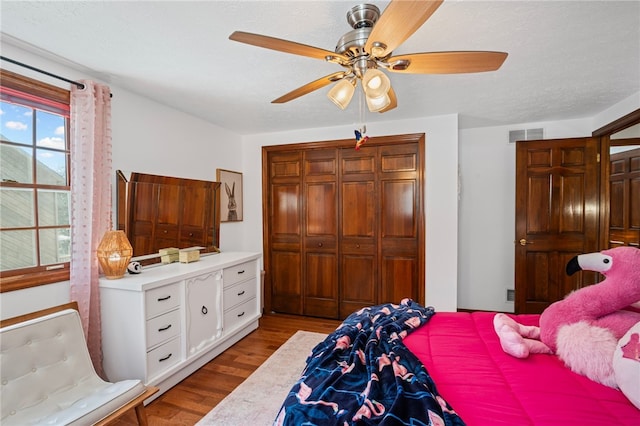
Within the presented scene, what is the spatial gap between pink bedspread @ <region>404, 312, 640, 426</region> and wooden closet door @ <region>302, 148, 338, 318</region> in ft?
7.01

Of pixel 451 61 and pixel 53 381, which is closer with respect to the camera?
pixel 451 61

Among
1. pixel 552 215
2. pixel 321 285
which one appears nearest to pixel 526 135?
pixel 552 215

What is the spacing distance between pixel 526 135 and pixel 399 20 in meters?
3.39

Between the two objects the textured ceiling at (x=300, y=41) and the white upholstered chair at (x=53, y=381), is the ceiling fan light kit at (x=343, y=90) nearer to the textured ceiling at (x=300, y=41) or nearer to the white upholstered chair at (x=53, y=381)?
the textured ceiling at (x=300, y=41)

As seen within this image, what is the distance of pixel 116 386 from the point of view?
5.70ft

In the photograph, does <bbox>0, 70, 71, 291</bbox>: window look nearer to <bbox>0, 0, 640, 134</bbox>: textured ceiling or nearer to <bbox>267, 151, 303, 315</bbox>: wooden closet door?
<bbox>0, 0, 640, 134</bbox>: textured ceiling

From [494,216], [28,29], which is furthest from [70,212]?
[494,216]

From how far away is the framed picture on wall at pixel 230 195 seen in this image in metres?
3.73

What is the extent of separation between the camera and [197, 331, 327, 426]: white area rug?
1973 millimetres

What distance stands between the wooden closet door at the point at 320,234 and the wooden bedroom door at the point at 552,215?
2.10 m

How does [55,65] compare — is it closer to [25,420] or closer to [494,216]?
[25,420]

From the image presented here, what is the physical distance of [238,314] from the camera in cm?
317

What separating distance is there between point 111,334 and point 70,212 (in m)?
0.92

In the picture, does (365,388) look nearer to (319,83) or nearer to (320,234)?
(319,83)
